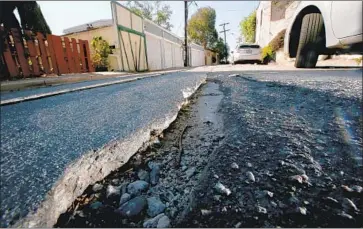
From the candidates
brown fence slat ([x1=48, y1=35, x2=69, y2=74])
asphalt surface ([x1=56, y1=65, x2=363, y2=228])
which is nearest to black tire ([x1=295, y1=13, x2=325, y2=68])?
asphalt surface ([x1=56, y1=65, x2=363, y2=228])

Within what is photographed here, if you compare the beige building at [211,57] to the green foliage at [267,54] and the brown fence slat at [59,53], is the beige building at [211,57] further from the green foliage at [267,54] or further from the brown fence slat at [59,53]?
the brown fence slat at [59,53]

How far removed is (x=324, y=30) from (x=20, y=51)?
5665 millimetres

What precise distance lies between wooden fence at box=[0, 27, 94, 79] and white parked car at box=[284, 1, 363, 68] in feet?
17.4

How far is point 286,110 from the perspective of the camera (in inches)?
58.6

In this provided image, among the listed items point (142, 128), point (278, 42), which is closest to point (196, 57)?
point (278, 42)

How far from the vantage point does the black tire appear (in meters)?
3.11

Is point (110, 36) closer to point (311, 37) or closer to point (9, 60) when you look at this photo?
point (9, 60)

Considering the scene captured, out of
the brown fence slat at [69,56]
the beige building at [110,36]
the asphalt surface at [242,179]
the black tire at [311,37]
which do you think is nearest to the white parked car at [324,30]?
the black tire at [311,37]

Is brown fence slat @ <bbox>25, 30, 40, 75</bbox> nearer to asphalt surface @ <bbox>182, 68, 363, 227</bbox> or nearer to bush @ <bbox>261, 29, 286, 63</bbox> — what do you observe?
asphalt surface @ <bbox>182, 68, 363, 227</bbox>

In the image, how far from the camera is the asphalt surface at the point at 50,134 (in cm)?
61

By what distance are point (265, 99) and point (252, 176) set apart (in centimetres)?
120

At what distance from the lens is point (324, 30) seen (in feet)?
10.6

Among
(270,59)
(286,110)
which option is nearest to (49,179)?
(286,110)

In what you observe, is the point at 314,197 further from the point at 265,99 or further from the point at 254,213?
the point at 265,99
